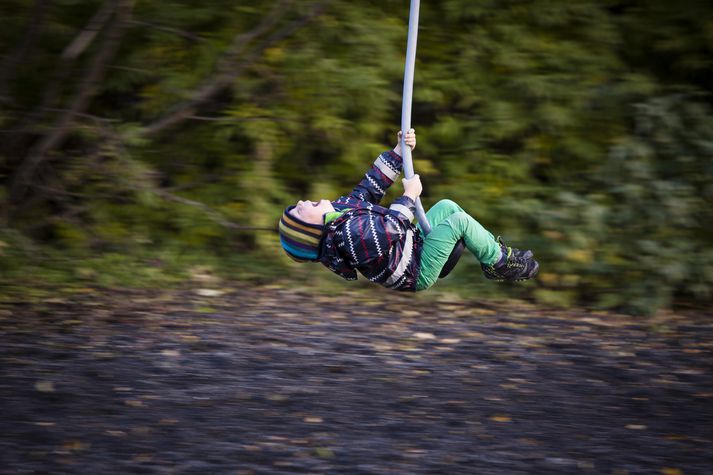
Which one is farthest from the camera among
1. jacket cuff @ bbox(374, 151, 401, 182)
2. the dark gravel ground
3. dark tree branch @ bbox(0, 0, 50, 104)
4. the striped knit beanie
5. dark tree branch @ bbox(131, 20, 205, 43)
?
dark tree branch @ bbox(131, 20, 205, 43)

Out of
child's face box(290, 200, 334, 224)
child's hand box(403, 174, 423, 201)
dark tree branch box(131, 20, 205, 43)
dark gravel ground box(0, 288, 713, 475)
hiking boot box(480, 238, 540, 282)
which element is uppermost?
dark tree branch box(131, 20, 205, 43)

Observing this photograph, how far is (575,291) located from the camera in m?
7.66

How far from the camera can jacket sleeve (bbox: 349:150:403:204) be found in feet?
16.5

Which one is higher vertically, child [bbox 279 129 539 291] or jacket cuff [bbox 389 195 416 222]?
jacket cuff [bbox 389 195 416 222]

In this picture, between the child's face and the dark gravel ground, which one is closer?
the dark gravel ground

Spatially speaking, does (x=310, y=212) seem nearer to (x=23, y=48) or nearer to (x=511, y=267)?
(x=511, y=267)

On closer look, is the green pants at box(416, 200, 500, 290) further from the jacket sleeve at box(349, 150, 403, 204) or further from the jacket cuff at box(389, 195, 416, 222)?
the jacket sleeve at box(349, 150, 403, 204)

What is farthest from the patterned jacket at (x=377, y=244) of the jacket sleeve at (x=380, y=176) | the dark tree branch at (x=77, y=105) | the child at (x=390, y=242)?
the dark tree branch at (x=77, y=105)

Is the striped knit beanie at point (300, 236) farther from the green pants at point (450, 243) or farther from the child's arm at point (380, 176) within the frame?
the green pants at point (450, 243)

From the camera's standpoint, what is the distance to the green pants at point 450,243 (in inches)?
184

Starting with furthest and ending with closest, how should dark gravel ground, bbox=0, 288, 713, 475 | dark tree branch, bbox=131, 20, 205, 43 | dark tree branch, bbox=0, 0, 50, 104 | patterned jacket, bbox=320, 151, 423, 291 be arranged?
dark tree branch, bbox=131, 20, 205, 43, dark tree branch, bbox=0, 0, 50, 104, patterned jacket, bbox=320, 151, 423, 291, dark gravel ground, bbox=0, 288, 713, 475

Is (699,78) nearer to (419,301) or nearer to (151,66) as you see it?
(419,301)

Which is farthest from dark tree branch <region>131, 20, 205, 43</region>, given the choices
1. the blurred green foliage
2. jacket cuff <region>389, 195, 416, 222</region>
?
jacket cuff <region>389, 195, 416, 222</region>

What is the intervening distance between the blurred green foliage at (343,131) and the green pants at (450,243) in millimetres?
2873
